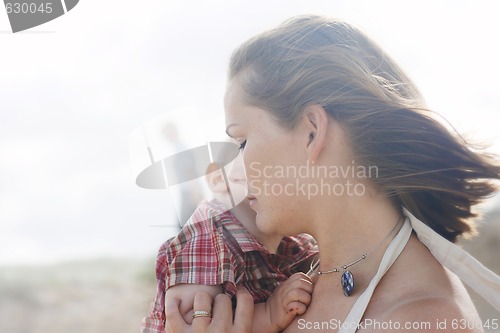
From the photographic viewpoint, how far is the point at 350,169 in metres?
2.02

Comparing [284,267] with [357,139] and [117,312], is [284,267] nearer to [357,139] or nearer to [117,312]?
[357,139]

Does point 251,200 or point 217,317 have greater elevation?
point 251,200

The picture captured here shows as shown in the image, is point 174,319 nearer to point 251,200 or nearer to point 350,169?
point 251,200

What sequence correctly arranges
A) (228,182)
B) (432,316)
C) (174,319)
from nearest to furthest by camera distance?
(432,316) → (174,319) → (228,182)

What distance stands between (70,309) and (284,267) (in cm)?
1059

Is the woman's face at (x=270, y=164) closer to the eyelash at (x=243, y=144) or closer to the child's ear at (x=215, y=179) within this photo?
the eyelash at (x=243, y=144)

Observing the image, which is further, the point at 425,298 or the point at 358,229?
the point at 358,229

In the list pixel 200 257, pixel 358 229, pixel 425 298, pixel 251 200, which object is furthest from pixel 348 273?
pixel 200 257

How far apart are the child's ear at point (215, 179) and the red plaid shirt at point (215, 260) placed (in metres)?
0.06

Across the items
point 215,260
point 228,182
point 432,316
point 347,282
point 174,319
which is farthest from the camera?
point 228,182

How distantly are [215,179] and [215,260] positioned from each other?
0.37 metres

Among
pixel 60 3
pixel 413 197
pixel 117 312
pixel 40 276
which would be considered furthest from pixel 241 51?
pixel 40 276

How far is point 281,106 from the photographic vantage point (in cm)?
206

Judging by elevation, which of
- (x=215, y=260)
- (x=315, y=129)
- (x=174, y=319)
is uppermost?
(x=315, y=129)
